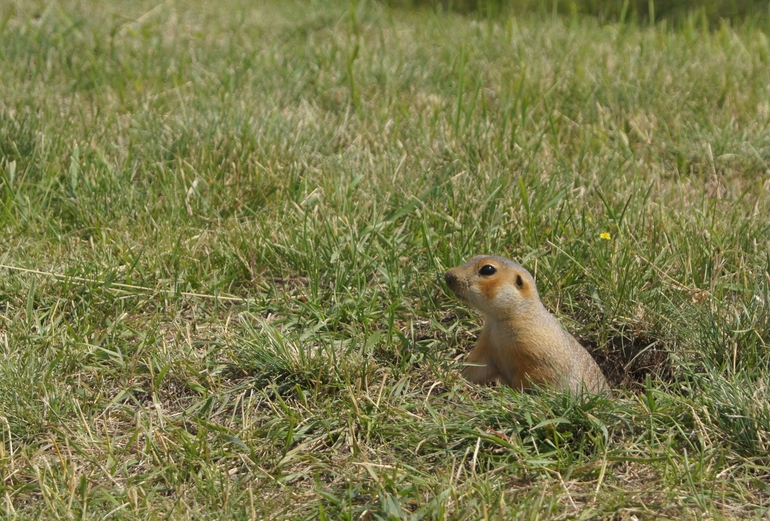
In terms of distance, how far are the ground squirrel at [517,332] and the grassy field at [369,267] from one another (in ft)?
0.58

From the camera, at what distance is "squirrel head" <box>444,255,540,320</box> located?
3.41 metres

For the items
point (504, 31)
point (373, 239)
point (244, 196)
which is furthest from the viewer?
point (504, 31)

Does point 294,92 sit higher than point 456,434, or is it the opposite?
point 294,92

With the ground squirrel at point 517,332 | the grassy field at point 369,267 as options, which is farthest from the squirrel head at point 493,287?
the grassy field at point 369,267

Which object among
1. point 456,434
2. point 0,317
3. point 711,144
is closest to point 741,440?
point 456,434

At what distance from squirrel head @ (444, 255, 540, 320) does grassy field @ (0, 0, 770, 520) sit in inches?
10.7

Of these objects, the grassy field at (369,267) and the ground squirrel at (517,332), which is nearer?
the grassy field at (369,267)

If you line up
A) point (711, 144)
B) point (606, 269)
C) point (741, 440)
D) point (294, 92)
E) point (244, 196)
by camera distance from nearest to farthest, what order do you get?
point (741, 440) → point (606, 269) → point (244, 196) → point (711, 144) → point (294, 92)

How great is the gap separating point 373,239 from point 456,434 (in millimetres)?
1266

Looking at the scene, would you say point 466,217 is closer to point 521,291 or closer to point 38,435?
point 521,291

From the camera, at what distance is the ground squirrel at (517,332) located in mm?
3389

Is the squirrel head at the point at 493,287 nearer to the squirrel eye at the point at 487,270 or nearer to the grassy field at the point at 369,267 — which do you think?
the squirrel eye at the point at 487,270

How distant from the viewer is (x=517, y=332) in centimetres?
344

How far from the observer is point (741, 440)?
112 inches
